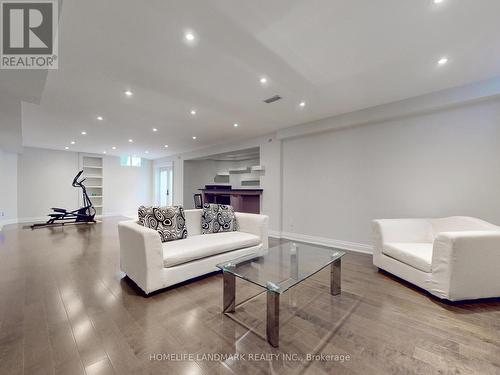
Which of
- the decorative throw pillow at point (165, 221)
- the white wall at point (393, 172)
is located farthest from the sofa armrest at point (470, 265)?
the decorative throw pillow at point (165, 221)

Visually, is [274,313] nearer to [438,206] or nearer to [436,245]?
[436,245]

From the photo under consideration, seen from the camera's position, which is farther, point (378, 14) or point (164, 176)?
point (164, 176)

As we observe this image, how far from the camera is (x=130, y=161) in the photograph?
961 cm

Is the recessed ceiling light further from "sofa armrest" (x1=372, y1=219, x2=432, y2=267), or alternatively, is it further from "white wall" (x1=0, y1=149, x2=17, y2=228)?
"white wall" (x1=0, y1=149, x2=17, y2=228)

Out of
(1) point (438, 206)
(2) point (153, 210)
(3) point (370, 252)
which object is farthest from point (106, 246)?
(1) point (438, 206)

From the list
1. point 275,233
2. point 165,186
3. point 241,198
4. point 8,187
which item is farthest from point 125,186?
point 275,233

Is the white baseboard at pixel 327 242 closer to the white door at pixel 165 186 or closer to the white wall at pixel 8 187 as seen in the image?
the white door at pixel 165 186

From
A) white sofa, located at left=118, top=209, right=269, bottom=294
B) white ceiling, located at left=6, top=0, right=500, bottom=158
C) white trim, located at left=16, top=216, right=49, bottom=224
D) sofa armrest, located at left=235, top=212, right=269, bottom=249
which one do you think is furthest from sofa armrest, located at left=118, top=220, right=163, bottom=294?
white trim, located at left=16, top=216, right=49, bottom=224

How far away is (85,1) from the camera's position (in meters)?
1.57

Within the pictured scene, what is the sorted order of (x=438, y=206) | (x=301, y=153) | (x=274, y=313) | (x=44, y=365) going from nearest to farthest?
(x=44, y=365) → (x=274, y=313) → (x=438, y=206) → (x=301, y=153)

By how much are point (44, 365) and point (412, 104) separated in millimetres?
4814

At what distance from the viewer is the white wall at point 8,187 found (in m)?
6.50

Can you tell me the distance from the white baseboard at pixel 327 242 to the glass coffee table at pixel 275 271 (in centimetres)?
171

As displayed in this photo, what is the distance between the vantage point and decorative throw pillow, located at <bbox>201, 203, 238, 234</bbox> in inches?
130
